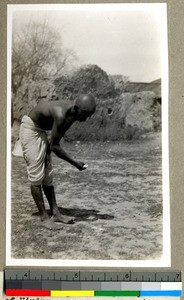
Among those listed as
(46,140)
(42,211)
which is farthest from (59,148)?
(42,211)

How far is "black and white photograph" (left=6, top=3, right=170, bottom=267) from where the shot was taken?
0.82 meters

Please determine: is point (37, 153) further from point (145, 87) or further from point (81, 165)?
point (145, 87)

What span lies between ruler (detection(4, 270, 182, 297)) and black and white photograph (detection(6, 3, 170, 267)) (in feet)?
0.08

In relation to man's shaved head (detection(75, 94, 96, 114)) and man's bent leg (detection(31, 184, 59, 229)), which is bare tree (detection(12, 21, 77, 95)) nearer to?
man's shaved head (detection(75, 94, 96, 114))

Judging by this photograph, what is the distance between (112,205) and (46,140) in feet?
0.61

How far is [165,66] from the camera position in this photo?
0.82m

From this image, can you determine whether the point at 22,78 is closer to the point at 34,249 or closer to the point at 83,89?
the point at 83,89

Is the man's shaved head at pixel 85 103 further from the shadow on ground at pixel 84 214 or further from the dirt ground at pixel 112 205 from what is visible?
the shadow on ground at pixel 84 214

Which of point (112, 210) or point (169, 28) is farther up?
point (169, 28)

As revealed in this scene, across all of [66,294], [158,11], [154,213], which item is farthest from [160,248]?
[158,11]

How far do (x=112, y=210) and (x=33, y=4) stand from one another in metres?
0.45

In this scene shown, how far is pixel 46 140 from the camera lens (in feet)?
2.70

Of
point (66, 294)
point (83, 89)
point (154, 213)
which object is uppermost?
point (83, 89)

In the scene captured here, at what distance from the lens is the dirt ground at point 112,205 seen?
82 centimetres
